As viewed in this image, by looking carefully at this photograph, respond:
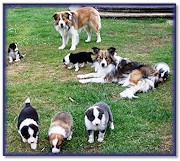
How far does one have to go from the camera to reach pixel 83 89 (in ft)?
12.3

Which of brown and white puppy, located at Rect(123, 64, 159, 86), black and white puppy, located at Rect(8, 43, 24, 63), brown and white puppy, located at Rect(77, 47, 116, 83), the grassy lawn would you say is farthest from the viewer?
brown and white puppy, located at Rect(123, 64, 159, 86)

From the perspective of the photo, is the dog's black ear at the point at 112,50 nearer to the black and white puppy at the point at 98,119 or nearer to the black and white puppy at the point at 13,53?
the black and white puppy at the point at 98,119

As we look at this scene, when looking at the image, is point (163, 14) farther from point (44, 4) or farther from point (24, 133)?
point (24, 133)

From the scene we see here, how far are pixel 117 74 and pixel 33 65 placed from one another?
2.20 ft

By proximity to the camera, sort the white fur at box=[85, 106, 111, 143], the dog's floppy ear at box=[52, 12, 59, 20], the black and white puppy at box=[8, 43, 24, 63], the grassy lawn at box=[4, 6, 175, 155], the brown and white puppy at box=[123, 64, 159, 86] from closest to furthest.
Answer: the white fur at box=[85, 106, 111, 143], the grassy lawn at box=[4, 6, 175, 155], the black and white puppy at box=[8, 43, 24, 63], the dog's floppy ear at box=[52, 12, 59, 20], the brown and white puppy at box=[123, 64, 159, 86]

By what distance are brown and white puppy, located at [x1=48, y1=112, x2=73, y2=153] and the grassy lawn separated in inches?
2.6

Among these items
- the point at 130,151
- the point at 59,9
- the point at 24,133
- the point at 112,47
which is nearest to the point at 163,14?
the point at 112,47

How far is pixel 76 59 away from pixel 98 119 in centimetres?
58

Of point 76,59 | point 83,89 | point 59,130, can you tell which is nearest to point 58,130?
point 59,130

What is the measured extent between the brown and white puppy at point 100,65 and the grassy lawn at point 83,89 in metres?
0.05

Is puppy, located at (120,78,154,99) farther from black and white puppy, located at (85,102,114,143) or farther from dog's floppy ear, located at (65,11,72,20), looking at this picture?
dog's floppy ear, located at (65,11,72,20)

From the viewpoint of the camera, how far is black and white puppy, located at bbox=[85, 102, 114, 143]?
3344 millimetres

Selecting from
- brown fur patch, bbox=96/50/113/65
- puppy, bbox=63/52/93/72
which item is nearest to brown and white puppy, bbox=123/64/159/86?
brown fur patch, bbox=96/50/113/65

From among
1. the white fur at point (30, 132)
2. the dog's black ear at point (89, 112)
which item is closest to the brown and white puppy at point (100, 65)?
the dog's black ear at point (89, 112)
